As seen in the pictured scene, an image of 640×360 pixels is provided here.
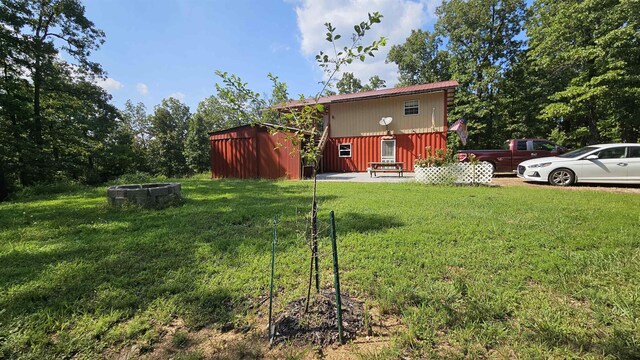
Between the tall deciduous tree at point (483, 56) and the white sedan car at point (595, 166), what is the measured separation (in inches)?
508

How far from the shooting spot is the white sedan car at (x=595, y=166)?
25.5 feet

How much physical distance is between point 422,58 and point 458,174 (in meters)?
20.5

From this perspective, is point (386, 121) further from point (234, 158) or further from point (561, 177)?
point (234, 158)

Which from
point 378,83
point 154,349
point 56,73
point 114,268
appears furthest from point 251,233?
point 378,83

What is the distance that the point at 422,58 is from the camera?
25516mm

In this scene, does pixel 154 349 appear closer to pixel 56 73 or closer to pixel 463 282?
pixel 463 282

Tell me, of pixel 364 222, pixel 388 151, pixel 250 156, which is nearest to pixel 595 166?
pixel 364 222

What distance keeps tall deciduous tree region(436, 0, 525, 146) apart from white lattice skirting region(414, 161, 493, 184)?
13.6 metres

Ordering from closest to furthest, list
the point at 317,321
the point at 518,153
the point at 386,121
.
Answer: the point at 317,321
the point at 518,153
the point at 386,121

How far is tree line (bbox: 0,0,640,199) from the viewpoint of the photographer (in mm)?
12649

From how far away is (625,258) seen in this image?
285 cm

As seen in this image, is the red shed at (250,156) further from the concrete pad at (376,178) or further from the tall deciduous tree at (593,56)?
the tall deciduous tree at (593,56)

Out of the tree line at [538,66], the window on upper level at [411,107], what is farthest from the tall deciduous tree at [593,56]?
the window on upper level at [411,107]

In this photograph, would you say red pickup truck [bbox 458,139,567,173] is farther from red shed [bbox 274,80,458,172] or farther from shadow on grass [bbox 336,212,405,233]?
shadow on grass [bbox 336,212,405,233]
